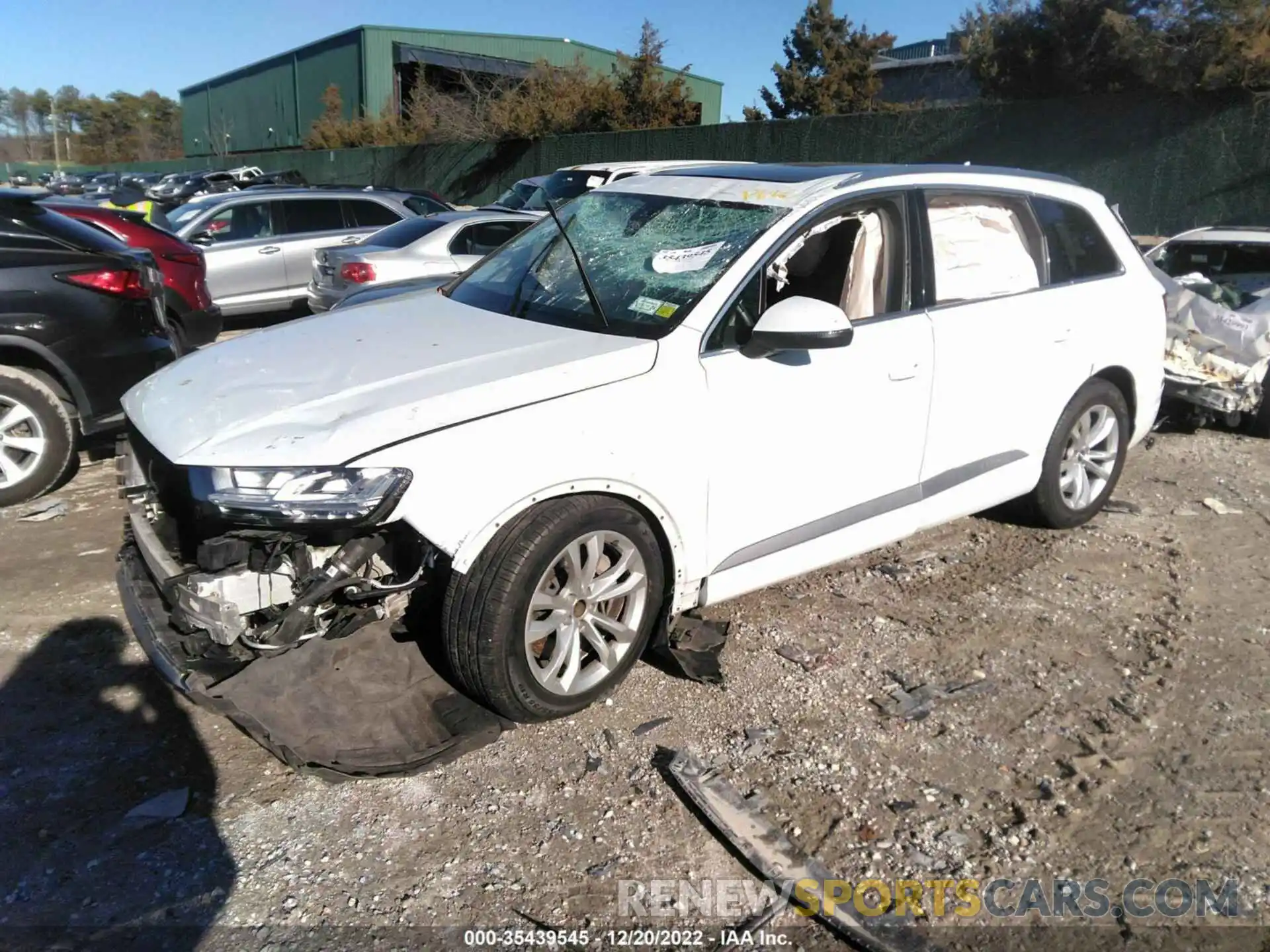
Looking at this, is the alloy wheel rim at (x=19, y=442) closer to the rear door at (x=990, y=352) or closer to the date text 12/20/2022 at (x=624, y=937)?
the date text 12/20/2022 at (x=624, y=937)

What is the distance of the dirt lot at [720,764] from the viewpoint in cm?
270

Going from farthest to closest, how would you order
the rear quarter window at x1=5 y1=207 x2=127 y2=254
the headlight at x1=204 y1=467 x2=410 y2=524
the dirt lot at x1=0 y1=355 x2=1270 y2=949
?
the rear quarter window at x1=5 y1=207 x2=127 y2=254 < the headlight at x1=204 y1=467 x2=410 y2=524 < the dirt lot at x1=0 y1=355 x2=1270 y2=949

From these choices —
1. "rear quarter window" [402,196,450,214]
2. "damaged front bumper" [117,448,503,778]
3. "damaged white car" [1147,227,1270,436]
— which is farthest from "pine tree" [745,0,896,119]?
"damaged front bumper" [117,448,503,778]

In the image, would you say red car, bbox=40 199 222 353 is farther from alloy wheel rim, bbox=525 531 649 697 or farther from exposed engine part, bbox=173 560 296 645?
alloy wheel rim, bbox=525 531 649 697

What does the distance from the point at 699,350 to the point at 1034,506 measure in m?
2.46

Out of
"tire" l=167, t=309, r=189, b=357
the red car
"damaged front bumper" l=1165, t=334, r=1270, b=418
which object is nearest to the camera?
"damaged front bumper" l=1165, t=334, r=1270, b=418

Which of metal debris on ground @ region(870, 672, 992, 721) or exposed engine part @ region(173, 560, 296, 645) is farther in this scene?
metal debris on ground @ region(870, 672, 992, 721)

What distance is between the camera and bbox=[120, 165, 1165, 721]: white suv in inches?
119

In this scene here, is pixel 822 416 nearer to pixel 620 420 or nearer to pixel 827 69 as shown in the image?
pixel 620 420

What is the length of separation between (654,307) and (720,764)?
1642 mm

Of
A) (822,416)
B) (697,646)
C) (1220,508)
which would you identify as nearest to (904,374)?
(822,416)

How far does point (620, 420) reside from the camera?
3.28 metres

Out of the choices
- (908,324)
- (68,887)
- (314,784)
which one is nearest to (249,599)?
(314,784)

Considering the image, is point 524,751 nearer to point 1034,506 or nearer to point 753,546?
point 753,546
